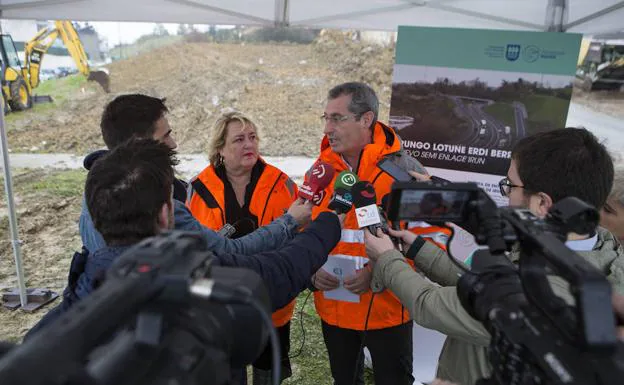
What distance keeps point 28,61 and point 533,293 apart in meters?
15.5

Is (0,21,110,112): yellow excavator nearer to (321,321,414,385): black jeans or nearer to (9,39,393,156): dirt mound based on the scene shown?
(9,39,393,156): dirt mound

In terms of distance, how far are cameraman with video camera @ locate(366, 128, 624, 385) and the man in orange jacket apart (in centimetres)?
81

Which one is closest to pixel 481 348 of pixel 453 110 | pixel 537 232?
pixel 537 232

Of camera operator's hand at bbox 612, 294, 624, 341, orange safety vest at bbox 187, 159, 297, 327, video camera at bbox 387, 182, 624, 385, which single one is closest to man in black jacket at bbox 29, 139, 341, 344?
video camera at bbox 387, 182, 624, 385

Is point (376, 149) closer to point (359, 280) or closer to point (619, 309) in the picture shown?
point (359, 280)

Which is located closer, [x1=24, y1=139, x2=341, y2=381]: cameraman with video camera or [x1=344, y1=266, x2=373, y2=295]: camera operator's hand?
[x1=24, y1=139, x2=341, y2=381]: cameraman with video camera

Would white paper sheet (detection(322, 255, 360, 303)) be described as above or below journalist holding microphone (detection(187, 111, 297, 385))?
below

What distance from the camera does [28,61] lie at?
12.9 m

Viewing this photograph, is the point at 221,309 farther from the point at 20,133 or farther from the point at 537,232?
the point at 20,133

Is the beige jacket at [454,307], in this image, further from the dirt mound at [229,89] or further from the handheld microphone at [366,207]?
the dirt mound at [229,89]

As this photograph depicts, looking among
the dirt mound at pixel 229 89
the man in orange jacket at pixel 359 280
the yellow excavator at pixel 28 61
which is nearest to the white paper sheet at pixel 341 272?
the man in orange jacket at pixel 359 280

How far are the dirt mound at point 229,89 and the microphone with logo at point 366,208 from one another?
10.6 meters

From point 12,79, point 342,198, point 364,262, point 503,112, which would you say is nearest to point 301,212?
point 342,198

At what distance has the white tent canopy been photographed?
3.23m
